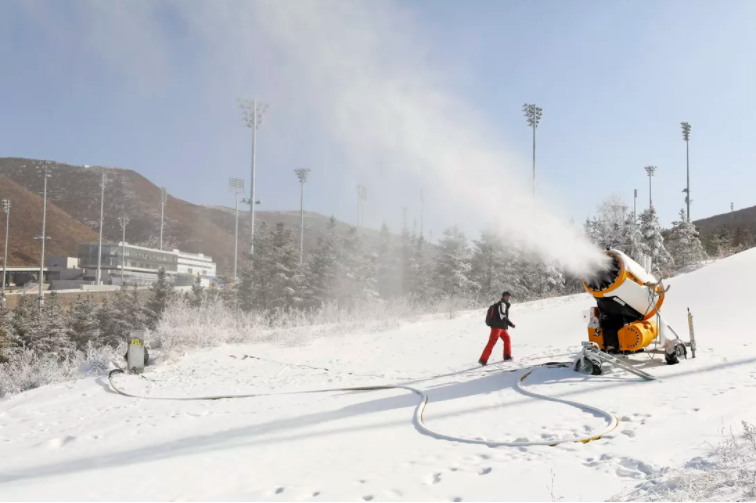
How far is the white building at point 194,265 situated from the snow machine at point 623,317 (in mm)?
106322

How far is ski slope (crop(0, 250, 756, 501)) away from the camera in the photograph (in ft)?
16.5

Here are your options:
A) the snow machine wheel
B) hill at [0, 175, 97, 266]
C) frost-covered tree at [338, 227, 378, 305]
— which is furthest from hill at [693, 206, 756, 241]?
hill at [0, 175, 97, 266]

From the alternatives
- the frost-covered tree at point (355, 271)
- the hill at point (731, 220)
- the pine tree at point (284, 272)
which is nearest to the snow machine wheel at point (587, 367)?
the pine tree at point (284, 272)

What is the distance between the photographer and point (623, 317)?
33.5 ft

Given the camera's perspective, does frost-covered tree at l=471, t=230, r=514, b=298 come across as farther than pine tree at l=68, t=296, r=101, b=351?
Yes

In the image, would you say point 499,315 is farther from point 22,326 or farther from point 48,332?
point 22,326

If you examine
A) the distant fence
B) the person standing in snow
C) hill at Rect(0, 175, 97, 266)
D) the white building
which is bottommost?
the distant fence

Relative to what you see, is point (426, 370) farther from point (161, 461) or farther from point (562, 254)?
point (161, 461)

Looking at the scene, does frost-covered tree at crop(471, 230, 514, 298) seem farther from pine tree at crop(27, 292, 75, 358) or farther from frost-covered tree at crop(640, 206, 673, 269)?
pine tree at crop(27, 292, 75, 358)

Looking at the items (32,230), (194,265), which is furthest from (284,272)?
(32,230)

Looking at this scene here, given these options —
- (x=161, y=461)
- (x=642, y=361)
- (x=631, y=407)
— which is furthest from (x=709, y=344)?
(x=161, y=461)

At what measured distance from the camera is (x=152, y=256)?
334ft

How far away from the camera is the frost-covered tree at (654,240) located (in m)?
46.8

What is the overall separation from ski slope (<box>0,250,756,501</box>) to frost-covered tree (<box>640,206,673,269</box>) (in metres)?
37.3
